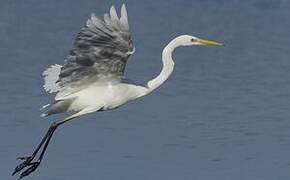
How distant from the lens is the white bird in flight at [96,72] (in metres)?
14.0

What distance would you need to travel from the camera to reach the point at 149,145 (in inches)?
741

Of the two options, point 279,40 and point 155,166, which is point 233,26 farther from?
point 155,166

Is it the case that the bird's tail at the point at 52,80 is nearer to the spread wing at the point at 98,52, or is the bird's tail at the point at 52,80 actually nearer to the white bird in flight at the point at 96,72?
the white bird in flight at the point at 96,72

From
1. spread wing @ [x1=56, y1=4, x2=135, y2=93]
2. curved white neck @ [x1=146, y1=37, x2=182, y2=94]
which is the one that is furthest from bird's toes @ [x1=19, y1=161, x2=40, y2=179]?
curved white neck @ [x1=146, y1=37, x2=182, y2=94]

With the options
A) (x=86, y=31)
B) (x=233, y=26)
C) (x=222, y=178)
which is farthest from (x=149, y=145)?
(x=233, y=26)

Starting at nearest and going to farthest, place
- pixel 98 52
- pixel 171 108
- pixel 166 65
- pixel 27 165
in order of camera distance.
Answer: pixel 98 52 → pixel 166 65 → pixel 27 165 → pixel 171 108

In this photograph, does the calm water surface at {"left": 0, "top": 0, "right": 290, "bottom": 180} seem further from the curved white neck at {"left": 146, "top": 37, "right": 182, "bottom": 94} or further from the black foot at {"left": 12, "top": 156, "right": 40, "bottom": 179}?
the curved white neck at {"left": 146, "top": 37, "right": 182, "bottom": 94}

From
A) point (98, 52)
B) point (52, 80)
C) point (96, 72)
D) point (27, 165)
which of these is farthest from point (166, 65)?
point (27, 165)

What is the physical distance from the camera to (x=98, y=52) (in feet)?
47.4

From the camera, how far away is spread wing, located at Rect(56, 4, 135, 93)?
13953 mm

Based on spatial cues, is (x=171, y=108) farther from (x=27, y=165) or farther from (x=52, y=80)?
(x=27, y=165)

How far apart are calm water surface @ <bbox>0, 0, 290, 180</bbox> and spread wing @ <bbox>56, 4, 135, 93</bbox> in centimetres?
236

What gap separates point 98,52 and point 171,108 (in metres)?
6.89

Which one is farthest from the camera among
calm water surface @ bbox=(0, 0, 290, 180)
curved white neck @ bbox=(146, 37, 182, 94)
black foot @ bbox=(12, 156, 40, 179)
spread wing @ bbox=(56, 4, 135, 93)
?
calm water surface @ bbox=(0, 0, 290, 180)
